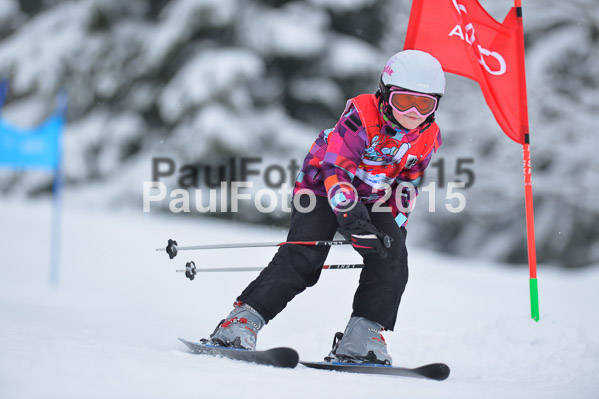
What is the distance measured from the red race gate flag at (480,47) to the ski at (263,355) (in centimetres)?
228

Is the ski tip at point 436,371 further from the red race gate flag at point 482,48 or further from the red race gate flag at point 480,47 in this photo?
the red race gate flag at point 480,47

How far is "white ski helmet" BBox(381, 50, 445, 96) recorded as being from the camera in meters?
3.19

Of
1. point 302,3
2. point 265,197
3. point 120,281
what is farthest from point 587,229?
point 120,281

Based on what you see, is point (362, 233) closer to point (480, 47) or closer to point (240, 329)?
point (240, 329)

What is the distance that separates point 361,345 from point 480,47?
2.17 metres

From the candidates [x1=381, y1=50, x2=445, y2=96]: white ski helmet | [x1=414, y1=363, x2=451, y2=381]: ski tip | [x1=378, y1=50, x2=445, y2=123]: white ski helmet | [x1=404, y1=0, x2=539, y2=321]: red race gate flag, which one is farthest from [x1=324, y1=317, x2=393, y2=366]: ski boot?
[x1=404, y1=0, x2=539, y2=321]: red race gate flag

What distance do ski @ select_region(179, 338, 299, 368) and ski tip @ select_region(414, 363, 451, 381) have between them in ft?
1.95

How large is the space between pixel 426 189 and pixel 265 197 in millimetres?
3200

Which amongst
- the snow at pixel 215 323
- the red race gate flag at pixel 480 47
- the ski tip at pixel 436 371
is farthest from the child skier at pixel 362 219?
the red race gate flag at pixel 480 47

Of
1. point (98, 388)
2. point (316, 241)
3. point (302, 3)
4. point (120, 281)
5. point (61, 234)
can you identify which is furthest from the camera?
point (302, 3)

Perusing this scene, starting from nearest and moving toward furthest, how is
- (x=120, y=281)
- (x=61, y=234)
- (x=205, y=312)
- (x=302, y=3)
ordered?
(x=205, y=312) → (x=120, y=281) → (x=61, y=234) → (x=302, y=3)

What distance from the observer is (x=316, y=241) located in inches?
129

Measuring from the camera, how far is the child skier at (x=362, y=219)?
3.15m

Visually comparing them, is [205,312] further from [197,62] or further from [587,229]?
[587,229]
